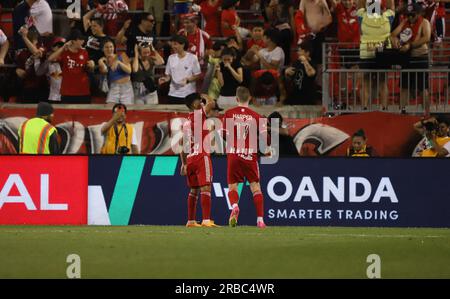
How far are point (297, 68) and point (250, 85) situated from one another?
1.00 m

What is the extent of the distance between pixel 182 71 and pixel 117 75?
1.31 metres

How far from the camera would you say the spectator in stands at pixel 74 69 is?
23172 mm

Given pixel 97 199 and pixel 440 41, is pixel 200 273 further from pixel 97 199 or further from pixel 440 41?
pixel 440 41

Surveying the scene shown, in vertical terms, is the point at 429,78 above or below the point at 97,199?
above

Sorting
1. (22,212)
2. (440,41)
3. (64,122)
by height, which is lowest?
(22,212)

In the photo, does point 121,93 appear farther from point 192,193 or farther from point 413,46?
point 413,46

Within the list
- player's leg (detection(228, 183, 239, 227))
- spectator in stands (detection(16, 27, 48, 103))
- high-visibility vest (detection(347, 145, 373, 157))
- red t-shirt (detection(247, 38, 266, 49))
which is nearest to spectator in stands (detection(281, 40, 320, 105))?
red t-shirt (detection(247, 38, 266, 49))

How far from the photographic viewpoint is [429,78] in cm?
2261

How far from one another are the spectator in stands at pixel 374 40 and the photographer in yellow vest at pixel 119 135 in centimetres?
475

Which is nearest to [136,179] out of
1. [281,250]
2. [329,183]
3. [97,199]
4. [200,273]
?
[97,199]

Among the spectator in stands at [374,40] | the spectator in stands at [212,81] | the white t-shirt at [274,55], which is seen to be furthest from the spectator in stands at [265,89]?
the spectator in stands at [374,40]

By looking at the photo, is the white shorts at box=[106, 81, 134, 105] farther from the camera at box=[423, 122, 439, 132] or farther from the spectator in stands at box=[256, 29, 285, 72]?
the camera at box=[423, 122, 439, 132]

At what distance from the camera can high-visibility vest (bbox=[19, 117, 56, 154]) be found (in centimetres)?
1978

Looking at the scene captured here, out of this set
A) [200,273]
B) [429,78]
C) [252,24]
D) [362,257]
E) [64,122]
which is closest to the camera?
[200,273]
